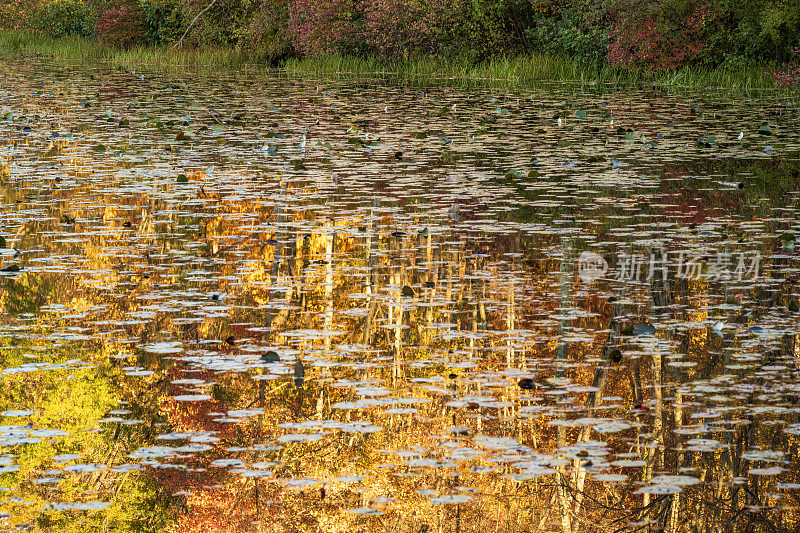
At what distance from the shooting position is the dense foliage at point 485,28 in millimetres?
19188

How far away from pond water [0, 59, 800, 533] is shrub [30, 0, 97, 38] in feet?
92.9

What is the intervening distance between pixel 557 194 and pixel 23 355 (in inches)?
202

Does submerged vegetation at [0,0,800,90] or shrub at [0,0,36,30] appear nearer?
submerged vegetation at [0,0,800,90]

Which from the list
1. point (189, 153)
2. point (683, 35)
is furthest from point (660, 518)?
point (683, 35)

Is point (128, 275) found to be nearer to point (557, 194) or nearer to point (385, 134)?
point (557, 194)

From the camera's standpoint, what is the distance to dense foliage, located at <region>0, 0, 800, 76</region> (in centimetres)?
1919

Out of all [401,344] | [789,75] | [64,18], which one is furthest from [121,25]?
[401,344]

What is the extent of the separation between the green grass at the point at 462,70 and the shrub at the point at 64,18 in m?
4.60

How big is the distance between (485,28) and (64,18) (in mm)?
21251

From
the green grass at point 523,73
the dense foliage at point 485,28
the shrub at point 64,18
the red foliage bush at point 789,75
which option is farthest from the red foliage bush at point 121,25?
the red foliage bush at point 789,75

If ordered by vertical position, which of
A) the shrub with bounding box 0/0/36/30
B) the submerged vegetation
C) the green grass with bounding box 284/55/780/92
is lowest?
the green grass with bounding box 284/55/780/92

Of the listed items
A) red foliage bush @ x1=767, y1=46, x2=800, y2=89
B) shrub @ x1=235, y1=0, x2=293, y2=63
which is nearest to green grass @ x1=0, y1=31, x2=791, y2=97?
red foliage bush @ x1=767, y1=46, x2=800, y2=89

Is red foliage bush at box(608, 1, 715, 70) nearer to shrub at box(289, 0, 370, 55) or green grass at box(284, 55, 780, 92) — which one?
green grass at box(284, 55, 780, 92)

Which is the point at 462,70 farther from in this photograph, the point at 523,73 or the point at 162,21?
the point at 162,21
